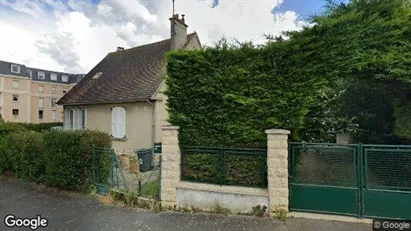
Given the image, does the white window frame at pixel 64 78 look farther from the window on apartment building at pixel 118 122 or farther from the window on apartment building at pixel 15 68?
the window on apartment building at pixel 118 122

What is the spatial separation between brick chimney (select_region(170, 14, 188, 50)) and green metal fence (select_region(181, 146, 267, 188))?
8748 mm

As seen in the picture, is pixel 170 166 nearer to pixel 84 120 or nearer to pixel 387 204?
pixel 387 204

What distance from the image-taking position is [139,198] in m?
6.47

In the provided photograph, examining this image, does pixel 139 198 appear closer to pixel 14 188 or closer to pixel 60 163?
pixel 60 163

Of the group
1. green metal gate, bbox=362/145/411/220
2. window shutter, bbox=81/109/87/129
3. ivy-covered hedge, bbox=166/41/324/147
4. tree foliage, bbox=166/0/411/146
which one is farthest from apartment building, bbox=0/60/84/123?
green metal gate, bbox=362/145/411/220

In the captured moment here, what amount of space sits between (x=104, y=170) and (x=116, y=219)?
2153mm

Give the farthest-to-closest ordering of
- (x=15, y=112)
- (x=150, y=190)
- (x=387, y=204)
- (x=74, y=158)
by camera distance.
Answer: (x=15, y=112)
(x=74, y=158)
(x=150, y=190)
(x=387, y=204)

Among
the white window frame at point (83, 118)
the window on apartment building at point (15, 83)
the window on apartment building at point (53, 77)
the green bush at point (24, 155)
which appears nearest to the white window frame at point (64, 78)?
the window on apartment building at point (53, 77)

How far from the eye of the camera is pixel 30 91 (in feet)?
149

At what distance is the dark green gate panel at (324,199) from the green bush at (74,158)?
550 cm

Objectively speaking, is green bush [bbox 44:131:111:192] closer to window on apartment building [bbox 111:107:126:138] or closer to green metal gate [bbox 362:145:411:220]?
window on apartment building [bbox 111:107:126:138]

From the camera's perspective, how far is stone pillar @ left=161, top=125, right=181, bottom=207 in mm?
6176

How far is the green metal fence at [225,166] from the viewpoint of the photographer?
589 centimetres

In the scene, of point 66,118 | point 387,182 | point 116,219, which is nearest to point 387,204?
point 387,182
